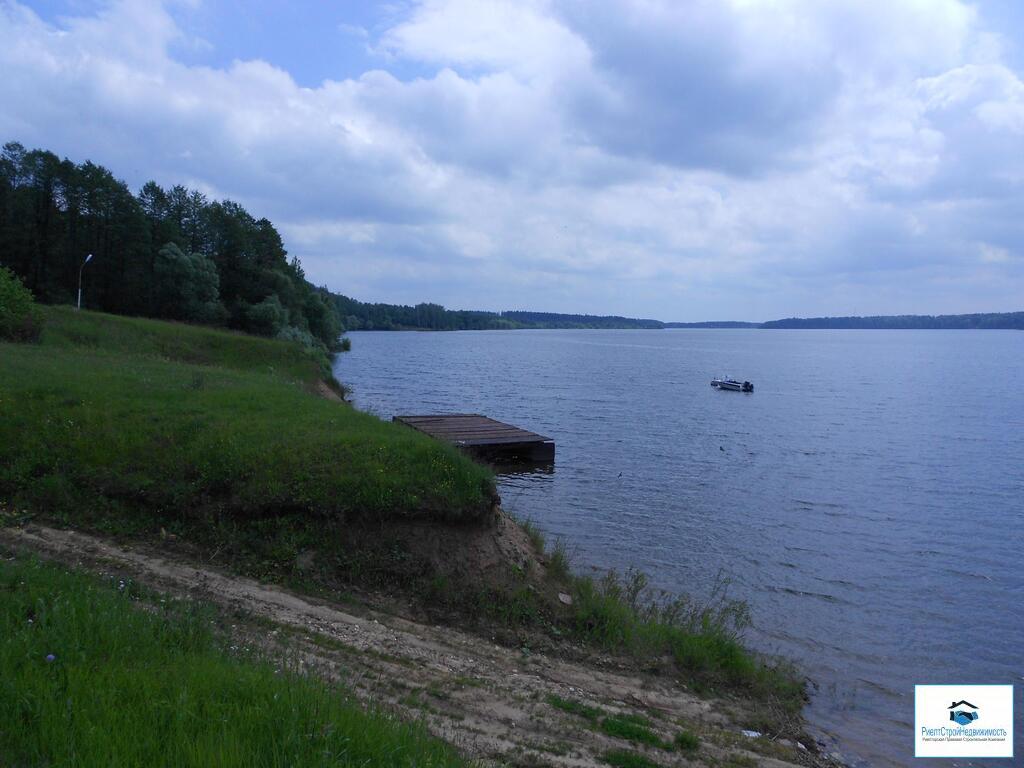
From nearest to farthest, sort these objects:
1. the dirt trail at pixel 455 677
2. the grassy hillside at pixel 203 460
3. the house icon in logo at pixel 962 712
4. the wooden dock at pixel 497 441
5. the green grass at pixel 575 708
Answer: the dirt trail at pixel 455 677 < the green grass at pixel 575 708 < the house icon in logo at pixel 962 712 < the grassy hillside at pixel 203 460 < the wooden dock at pixel 497 441

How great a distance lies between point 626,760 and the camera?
6438 mm

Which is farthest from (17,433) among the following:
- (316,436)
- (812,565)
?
(812,565)

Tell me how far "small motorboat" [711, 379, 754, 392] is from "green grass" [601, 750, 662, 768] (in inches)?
2194

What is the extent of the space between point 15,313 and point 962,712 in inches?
1237

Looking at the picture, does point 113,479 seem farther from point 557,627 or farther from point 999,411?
point 999,411

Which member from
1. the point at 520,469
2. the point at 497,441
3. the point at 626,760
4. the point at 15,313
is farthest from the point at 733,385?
the point at 626,760

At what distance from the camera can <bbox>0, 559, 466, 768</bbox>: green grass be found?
406 centimetres

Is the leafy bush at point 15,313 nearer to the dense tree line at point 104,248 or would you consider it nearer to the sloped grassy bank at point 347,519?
the sloped grassy bank at point 347,519

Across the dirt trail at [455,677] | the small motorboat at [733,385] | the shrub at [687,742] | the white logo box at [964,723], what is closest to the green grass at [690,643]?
the dirt trail at [455,677]

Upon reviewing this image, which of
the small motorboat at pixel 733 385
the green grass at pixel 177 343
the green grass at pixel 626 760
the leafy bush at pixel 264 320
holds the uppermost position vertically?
the leafy bush at pixel 264 320

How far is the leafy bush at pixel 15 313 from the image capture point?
26.0 m

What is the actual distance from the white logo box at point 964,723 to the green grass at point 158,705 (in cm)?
755

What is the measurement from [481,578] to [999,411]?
4899 cm

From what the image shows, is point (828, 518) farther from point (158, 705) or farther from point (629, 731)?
point (158, 705)
